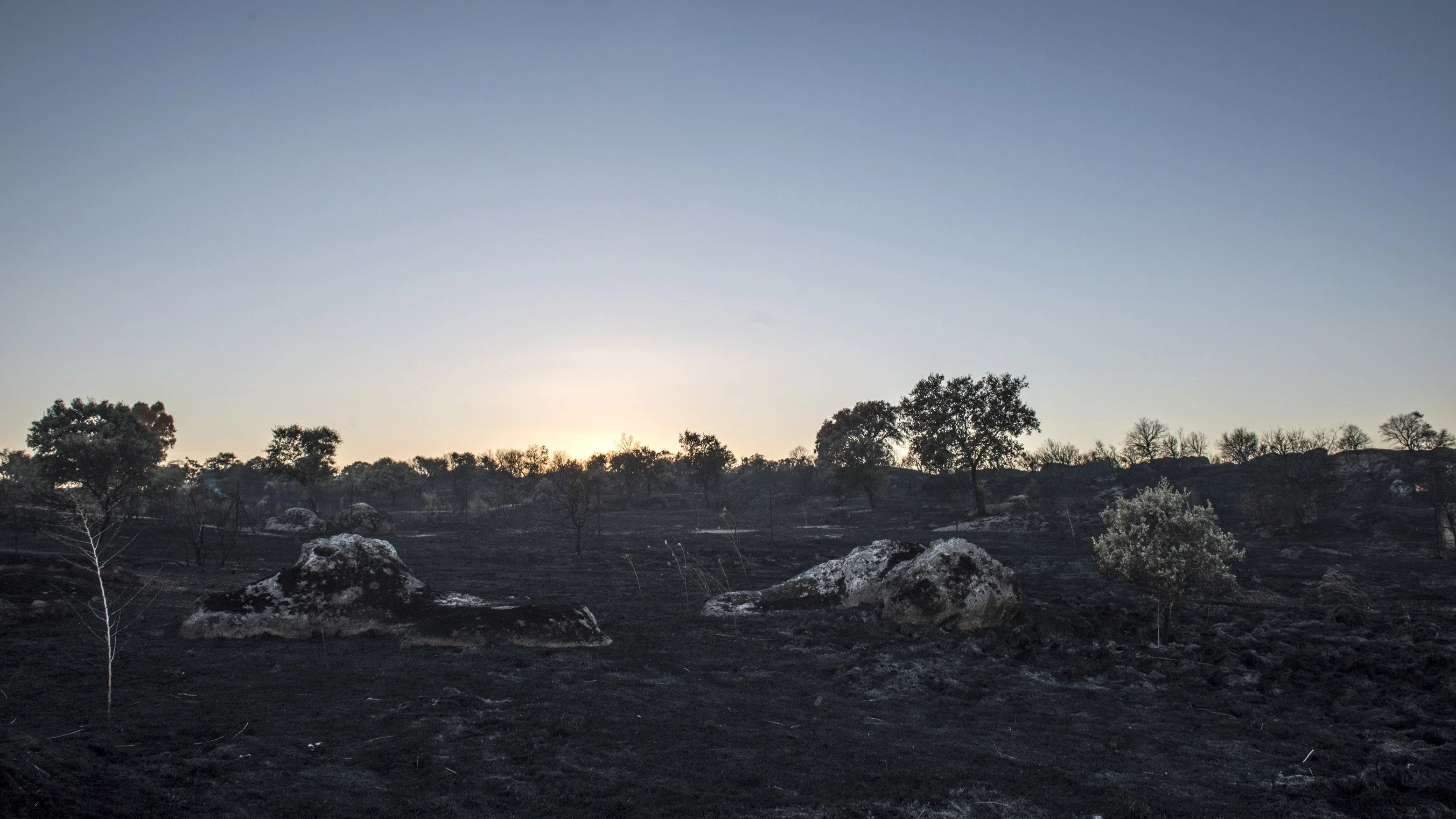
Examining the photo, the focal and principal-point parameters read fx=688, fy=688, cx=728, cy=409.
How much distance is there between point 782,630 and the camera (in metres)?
14.4

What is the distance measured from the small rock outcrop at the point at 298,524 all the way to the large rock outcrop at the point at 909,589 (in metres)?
34.2

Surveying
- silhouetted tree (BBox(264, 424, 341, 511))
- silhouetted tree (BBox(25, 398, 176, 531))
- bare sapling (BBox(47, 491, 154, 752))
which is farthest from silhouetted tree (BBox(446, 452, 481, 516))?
bare sapling (BBox(47, 491, 154, 752))

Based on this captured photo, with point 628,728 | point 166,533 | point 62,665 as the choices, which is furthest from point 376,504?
point 628,728

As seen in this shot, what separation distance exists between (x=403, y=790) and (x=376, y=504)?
79.3m

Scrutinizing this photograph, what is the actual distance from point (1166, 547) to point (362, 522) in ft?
143

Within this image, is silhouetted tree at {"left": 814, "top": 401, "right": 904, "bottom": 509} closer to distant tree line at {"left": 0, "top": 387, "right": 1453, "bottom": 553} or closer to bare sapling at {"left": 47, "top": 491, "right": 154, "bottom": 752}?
distant tree line at {"left": 0, "top": 387, "right": 1453, "bottom": 553}

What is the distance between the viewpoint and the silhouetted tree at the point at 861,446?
62531 millimetres

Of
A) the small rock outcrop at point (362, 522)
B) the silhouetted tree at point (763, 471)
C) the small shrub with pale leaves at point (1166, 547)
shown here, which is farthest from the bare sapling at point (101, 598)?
the silhouetted tree at point (763, 471)

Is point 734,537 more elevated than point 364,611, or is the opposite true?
point 734,537

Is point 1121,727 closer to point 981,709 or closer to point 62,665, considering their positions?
point 981,709

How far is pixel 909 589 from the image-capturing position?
1513cm

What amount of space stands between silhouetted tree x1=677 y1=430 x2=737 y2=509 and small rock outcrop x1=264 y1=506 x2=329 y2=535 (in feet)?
126

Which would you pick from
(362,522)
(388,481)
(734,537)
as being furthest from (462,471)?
(734,537)

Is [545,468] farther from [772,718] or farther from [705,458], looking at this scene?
[772,718]
